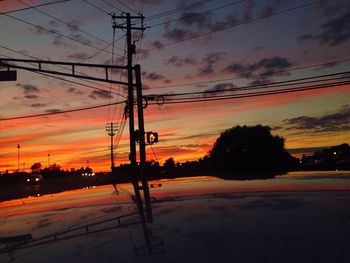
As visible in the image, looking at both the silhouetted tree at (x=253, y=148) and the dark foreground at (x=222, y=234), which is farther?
the silhouetted tree at (x=253, y=148)

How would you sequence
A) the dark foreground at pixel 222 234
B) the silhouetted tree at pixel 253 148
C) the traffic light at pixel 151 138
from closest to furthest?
1. the dark foreground at pixel 222 234
2. the traffic light at pixel 151 138
3. the silhouetted tree at pixel 253 148

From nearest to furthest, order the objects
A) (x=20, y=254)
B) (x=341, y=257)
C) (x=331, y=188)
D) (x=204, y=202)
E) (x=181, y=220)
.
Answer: (x=341, y=257) → (x=20, y=254) → (x=181, y=220) → (x=204, y=202) → (x=331, y=188)

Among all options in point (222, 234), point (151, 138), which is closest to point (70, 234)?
point (222, 234)

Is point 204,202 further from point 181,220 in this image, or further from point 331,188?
point 331,188

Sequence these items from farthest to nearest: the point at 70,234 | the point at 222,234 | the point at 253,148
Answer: the point at 253,148, the point at 70,234, the point at 222,234

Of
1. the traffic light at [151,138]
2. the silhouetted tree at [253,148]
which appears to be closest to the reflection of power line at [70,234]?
the traffic light at [151,138]

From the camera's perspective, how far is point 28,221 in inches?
376

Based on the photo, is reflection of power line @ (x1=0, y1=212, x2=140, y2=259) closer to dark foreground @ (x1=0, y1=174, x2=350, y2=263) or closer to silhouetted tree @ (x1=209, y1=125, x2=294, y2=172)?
dark foreground @ (x1=0, y1=174, x2=350, y2=263)

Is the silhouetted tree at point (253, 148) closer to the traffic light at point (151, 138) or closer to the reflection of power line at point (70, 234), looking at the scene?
the traffic light at point (151, 138)


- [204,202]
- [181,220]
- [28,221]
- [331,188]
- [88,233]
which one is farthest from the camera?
[331,188]

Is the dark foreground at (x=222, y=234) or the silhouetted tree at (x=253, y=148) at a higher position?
the silhouetted tree at (x=253, y=148)

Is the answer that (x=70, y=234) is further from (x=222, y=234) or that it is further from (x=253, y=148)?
(x=253, y=148)

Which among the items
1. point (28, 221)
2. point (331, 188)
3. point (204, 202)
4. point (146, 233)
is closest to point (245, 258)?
point (146, 233)

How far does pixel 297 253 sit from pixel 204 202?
5.65 meters
